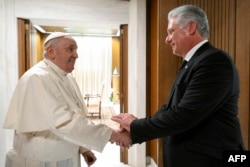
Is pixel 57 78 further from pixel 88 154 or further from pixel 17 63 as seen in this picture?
pixel 17 63

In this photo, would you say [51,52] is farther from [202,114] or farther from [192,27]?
[202,114]

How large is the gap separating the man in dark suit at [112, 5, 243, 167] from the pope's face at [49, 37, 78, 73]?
722 millimetres

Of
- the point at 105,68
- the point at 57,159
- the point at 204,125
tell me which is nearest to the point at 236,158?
the point at 204,125

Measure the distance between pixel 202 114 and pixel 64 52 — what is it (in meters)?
1.04

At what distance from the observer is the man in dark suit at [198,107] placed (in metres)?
1.12

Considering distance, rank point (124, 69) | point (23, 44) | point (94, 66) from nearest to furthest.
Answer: point (23, 44) → point (124, 69) → point (94, 66)

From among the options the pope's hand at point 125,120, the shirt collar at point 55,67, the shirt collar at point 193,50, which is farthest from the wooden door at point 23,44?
the shirt collar at point 193,50

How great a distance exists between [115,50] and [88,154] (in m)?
7.48

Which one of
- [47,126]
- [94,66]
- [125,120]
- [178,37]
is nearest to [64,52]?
[47,126]

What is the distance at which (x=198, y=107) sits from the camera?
1.11 metres

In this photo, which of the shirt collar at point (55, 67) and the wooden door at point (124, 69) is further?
the wooden door at point (124, 69)

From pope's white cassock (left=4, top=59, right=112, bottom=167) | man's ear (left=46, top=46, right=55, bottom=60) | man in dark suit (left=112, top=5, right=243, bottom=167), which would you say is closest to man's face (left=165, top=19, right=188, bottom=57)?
man in dark suit (left=112, top=5, right=243, bottom=167)

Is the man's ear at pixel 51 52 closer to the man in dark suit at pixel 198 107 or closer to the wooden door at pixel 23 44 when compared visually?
the man in dark suit at pixel 198 107

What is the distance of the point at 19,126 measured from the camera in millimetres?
1483
